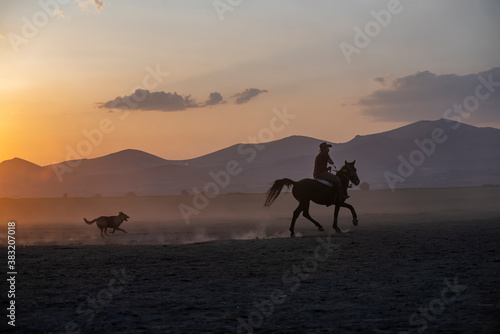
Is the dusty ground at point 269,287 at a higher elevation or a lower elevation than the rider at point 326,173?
lower

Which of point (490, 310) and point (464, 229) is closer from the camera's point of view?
point (490, 310)

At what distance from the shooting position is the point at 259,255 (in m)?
13.9

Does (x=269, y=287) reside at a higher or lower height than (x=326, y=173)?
lower

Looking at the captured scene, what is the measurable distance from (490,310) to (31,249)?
13.2 meters

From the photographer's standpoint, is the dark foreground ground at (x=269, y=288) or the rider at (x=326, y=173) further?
the rider at (x=326, y=173)

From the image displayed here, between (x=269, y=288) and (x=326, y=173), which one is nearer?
(x=269, y=288)

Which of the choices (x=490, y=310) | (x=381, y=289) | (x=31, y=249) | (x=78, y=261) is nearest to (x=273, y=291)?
(x=381, y=289)

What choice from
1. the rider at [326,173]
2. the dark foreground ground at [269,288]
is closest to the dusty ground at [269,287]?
the dark foreground ground at [269,288]

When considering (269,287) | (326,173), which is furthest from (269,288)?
(326,173)

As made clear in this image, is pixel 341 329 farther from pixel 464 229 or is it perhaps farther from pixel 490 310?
pixel 464 229

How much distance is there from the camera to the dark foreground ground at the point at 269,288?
24.5ft

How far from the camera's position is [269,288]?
9.91 meters

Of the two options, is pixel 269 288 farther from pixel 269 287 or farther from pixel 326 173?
pixel 326 173

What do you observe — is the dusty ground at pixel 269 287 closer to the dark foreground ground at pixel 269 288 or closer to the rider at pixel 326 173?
the dark foreground ground at pixel 269 288
